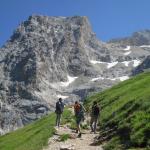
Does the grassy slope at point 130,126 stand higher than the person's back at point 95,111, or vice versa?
the person's back at point 95,111

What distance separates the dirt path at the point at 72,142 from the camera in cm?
3097

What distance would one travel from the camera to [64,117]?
50.8 meters

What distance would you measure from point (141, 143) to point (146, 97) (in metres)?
10.3

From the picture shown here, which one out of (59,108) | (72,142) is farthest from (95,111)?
(72,142)

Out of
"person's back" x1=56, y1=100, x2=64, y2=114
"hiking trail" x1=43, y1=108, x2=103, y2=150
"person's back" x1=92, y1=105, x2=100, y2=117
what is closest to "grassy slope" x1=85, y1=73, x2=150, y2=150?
"person's back" x1=92, y1=105, x2=100, y2=117

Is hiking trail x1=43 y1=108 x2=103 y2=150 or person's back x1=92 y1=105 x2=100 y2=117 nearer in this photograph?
hiking trail x1=43 y1=108 x2=103 y2=150

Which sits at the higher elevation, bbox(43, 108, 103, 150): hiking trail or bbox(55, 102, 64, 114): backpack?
bbox(55, 102, 64, 114): backpack

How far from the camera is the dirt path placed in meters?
31.0

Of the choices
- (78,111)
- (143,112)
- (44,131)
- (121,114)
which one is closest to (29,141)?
(44,131)

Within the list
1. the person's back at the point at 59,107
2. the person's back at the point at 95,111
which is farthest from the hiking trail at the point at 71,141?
the person's back at the point at 59,107

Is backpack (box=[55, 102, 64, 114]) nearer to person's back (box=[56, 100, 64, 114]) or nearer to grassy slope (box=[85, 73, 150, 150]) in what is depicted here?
person's back (box=[56, 100, 64, 114])

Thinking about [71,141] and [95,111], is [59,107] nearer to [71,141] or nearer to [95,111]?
[95,111]

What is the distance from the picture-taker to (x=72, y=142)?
34125 mm

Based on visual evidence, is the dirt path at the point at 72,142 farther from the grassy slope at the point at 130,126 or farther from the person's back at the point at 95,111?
the person's back at the point at 95,111
